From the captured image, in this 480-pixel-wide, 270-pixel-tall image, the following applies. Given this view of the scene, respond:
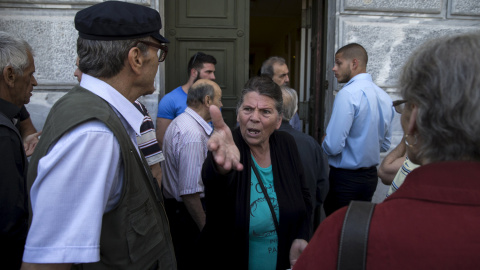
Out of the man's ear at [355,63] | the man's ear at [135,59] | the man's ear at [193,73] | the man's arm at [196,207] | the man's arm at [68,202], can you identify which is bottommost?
the man's arm at [196,207]

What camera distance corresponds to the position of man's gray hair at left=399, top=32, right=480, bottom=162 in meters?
0.91

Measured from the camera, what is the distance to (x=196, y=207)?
9.37ft

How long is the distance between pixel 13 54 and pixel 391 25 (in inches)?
143

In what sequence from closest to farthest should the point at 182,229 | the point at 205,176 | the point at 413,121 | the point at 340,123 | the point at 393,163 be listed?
1. the point at 413,121
2. the point at 205,176
3. the point at 393,163
4. the point at 182,229
5. the point at 340,123

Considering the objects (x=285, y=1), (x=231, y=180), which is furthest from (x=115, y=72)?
(x=285, y=1)

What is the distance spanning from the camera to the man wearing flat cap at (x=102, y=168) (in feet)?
3.76

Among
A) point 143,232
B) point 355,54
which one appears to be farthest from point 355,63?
point 143,232

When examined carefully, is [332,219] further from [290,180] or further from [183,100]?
[183,100]

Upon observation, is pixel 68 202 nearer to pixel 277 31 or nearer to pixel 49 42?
pixel 49 42

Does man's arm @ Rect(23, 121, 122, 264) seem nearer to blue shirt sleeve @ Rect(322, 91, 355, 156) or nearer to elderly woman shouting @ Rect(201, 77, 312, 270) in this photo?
elderly woman shouting @ Rect(201, 77, 312, 270)

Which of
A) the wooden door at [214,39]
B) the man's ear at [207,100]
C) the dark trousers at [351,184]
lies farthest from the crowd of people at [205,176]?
the wooden door at [214,39]

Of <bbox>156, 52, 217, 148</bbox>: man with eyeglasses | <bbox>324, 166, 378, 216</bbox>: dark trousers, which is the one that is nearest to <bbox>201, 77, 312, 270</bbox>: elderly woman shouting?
<bbox>324, 166, 378, 216</bbox>: dark trousers

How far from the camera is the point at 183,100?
12.5 feet

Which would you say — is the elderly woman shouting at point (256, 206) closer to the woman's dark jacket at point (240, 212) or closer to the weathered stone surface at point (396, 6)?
the woman's dark jacket at point (240, 212)
